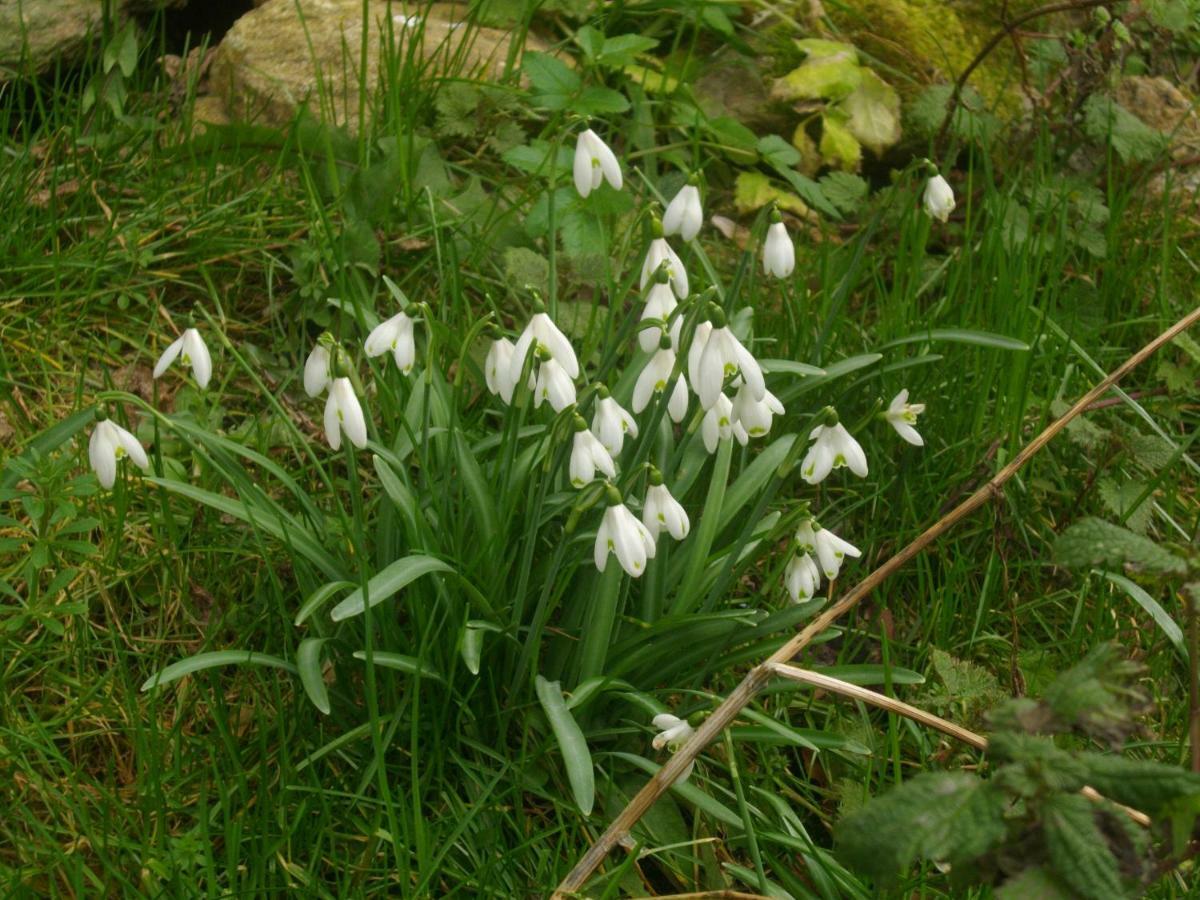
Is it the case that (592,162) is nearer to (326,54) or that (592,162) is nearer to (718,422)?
(718,422)

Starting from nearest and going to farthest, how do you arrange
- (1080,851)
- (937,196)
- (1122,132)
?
(1080,851) < (937,196) < (1122,132)

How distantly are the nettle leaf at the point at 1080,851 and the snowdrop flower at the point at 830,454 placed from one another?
3.36 ft

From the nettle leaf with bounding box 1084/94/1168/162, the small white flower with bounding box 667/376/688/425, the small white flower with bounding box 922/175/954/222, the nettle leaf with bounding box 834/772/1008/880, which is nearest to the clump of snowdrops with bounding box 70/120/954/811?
the small white flower with bounding box 667/376/688/425

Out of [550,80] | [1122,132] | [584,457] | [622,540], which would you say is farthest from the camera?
[1122,132]

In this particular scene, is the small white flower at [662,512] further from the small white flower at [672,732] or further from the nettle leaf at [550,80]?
the nettle leaf at [550,80]

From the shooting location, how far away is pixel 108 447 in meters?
2.24

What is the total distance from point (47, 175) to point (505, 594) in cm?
199

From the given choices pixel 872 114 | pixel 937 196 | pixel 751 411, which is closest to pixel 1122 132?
pixel 872 114

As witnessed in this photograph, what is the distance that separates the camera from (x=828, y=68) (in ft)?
13.8

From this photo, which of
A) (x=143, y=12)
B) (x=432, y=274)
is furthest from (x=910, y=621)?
(x=143, y=12)

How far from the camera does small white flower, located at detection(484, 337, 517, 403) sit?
7.72 feet

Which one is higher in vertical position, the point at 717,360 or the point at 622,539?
the point at 717,360

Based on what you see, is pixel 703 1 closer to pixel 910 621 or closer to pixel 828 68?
pixel 828 68

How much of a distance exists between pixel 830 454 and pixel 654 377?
0.34 metres
